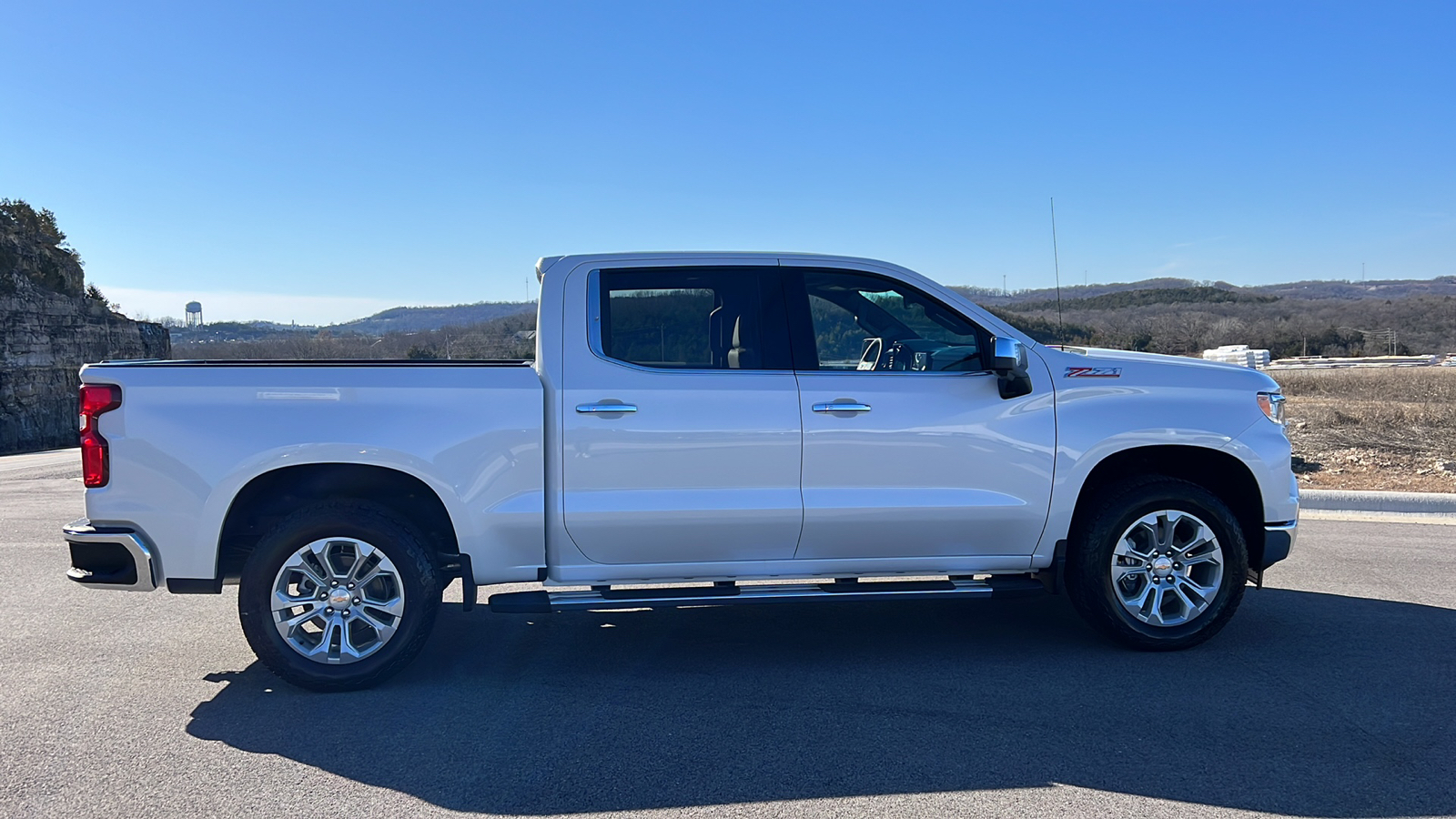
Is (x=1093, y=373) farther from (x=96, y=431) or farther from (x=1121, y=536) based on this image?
(x=96, y=431)

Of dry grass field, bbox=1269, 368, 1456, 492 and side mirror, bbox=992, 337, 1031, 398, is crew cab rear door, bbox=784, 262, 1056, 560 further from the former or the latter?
dry grass field, bbox=1269, 368, 1456, 492

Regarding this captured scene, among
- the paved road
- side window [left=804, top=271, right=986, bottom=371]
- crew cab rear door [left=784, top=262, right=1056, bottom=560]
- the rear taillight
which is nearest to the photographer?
the paved road

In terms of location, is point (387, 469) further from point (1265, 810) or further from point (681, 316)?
point (1265, 810)

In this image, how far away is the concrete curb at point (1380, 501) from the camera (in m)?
9.25

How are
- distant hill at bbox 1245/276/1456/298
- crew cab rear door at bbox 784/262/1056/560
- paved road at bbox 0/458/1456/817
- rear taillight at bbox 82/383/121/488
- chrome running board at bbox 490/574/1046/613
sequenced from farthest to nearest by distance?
distant hill at bbox 1245/276/1456/298 → crew cab rear door at bbox 784/262/1056/560 → chrome running board at bbox 490/574/1046/613 → rear taillight at bbox 82/383/121/488 → paved road at bbox 0/458/1456/817

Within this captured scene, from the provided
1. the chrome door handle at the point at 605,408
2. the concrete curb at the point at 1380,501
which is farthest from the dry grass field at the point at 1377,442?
the chrome door handle at the point at 605,408

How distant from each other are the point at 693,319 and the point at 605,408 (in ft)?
2.22

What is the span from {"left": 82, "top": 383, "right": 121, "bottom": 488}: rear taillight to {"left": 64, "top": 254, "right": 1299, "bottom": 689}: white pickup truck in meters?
0.01

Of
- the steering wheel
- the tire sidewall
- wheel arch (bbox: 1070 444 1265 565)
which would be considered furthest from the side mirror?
the tire sidewall

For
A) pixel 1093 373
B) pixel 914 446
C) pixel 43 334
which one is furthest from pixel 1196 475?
pixel 43 334

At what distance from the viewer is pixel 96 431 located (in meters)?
4.66

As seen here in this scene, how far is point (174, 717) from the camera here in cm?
443

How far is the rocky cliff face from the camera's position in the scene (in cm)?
3438

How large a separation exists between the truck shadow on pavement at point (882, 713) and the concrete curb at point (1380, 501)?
149 inches
